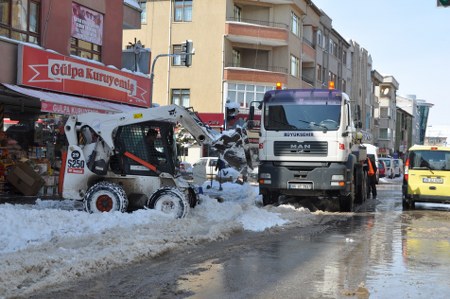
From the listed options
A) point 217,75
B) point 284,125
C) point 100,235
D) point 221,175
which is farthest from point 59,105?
point 217,75

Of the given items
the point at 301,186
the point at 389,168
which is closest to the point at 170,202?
the point at 301,186

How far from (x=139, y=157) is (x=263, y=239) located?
11.1 feet

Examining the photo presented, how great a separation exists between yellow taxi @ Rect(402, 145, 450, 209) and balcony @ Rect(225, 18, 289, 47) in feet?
84.5

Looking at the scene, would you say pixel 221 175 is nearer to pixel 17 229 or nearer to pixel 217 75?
pixel 17 229

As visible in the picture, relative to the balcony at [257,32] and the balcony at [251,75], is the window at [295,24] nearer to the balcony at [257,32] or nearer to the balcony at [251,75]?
the balcony at [257,32]

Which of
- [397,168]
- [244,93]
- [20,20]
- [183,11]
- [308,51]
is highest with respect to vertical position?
[183,11]

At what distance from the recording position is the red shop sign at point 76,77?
15992mm

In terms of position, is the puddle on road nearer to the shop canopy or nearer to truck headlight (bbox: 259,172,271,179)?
truck headlight (bbox: 259,172,271,179)

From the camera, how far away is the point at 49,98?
49.9 ft

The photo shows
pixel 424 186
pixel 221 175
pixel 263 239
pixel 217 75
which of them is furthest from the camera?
pixel 217 75

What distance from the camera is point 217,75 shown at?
4144cm

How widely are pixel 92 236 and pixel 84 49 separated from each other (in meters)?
11.9

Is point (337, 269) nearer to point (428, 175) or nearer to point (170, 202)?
point (170, 202)

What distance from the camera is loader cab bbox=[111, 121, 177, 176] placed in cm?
1200
